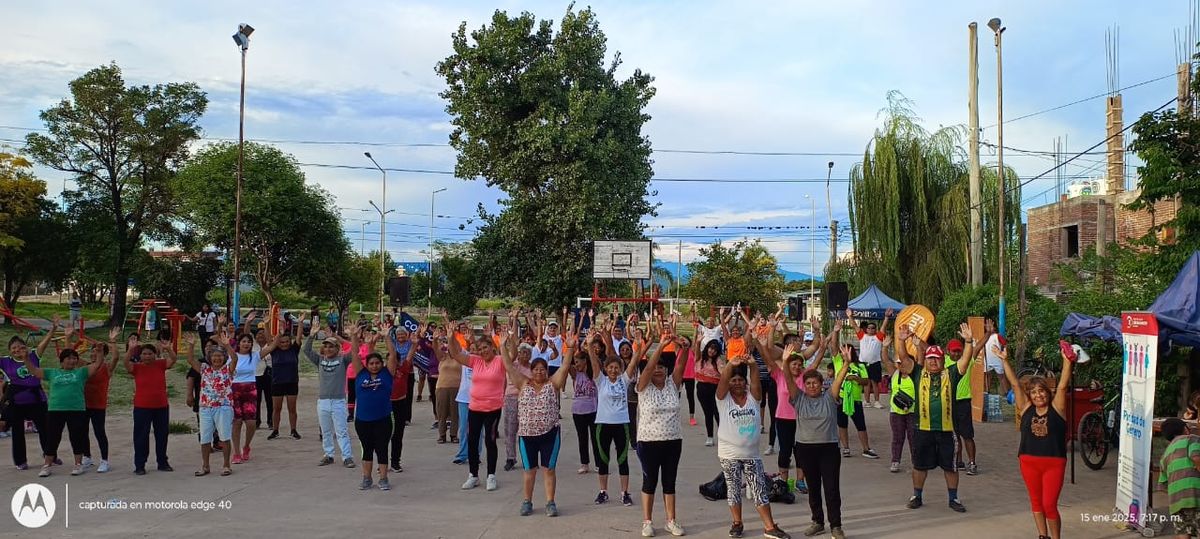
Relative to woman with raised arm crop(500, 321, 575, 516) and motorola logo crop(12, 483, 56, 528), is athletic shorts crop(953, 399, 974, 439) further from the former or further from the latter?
motorola logo crop(12, 483, 56, 528)

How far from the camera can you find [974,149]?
21.5 meters

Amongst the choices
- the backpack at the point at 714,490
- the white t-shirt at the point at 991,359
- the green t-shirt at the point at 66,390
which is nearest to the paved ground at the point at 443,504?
the backpack at the point at 714,490

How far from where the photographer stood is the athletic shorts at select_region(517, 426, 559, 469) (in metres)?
8.41

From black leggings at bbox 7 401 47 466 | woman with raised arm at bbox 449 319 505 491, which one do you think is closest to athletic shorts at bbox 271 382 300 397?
black leggings at bbox 7 401 47 466

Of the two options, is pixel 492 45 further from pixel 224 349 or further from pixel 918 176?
pixel 224 349

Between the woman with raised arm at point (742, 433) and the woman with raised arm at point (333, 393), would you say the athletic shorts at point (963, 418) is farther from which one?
the woman with raised arm at point (333, 393)

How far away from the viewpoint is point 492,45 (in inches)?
1275

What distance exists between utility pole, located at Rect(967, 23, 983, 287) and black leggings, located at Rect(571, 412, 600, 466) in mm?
14525

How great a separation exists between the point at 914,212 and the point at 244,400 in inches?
914

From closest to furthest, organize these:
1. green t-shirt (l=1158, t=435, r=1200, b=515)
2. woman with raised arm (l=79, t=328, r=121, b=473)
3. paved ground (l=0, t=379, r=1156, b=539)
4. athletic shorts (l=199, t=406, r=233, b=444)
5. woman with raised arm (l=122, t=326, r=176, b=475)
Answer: green t-shirt (l=1158, t=435, r=1200, b=515), paved ground (l=0, t=379, r=1156, b=539), athletic shorts (l=199, t=406, r=233, b=444), woman with raised arm (l=122, t=326, r=176, b=475), woman with raised arm (l=79, t=328, r=121, b=473)

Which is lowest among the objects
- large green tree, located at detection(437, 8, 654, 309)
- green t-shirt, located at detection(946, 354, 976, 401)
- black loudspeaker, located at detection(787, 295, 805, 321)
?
green t-shirt, located at detection(946, 354, 976, 401)

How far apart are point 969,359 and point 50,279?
5407 centimetres

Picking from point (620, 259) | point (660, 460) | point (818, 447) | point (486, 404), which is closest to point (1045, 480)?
point (818, 447)

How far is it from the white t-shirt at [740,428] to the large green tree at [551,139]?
2409 centimetres
